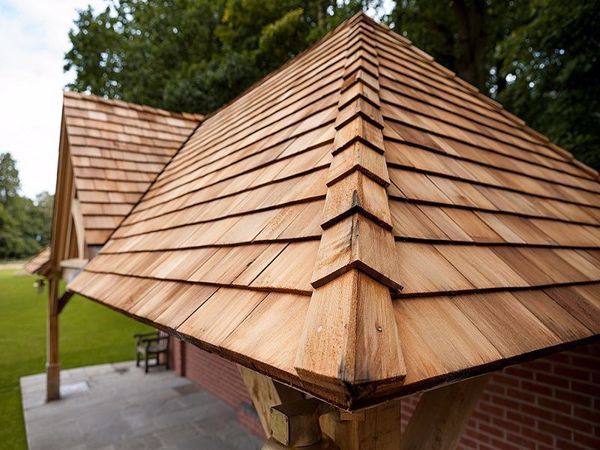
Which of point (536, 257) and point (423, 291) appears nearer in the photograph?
point (423, 291)

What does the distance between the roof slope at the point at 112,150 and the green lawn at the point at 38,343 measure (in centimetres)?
427

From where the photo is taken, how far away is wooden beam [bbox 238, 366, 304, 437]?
1393mm

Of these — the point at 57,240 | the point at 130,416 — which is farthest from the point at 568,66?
the point at 130,416

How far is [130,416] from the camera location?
7.02 meters

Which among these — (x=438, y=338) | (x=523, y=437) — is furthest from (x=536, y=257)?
(x=523, y=437)

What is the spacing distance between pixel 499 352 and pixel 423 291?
253mm

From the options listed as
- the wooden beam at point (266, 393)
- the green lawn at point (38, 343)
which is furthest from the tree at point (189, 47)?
the wooden beam at point (266, 393)

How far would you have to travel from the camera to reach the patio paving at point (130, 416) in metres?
6.04

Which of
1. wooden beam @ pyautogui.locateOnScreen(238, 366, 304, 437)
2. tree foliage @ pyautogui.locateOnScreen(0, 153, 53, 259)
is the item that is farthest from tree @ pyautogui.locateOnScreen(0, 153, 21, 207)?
wooden beam @ pyautogui.locateOnScreen(238, 366, 304, 437)

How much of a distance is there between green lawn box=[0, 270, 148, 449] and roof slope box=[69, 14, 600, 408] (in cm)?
628

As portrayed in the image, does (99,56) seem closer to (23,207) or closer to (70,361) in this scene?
(70,361)

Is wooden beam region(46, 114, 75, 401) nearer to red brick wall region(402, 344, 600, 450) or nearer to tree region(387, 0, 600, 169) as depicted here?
red brick wall region(402, 344, 600, 450)

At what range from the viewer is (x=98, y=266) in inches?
153

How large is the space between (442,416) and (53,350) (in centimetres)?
874
